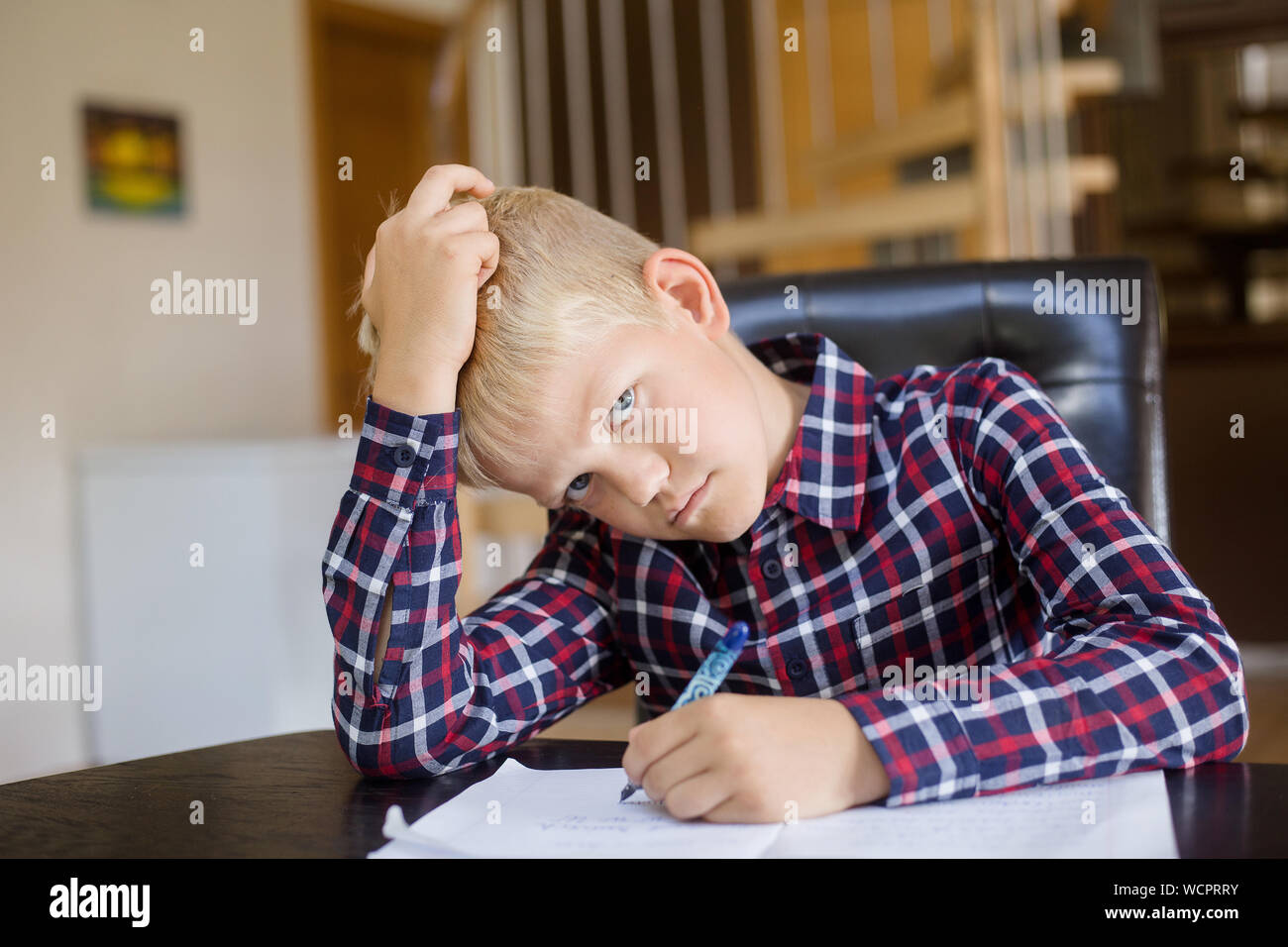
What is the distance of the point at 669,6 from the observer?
4.56m

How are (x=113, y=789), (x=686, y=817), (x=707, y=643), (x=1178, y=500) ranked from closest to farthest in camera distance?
(x=686, y=817) < (x=113, y=789) < (x=707, y=643) < (x=1178, y=500)

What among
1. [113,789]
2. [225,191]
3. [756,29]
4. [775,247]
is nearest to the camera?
[113,789]

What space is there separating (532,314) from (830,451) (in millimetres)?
253

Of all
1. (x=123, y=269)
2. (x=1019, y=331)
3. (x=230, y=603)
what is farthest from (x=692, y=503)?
(x=123, y=269)

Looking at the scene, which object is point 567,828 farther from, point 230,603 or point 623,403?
point 230,603

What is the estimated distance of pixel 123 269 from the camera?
3.49m

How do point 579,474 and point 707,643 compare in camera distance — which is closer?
point 579,474

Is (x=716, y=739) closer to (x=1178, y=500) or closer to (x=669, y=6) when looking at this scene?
(x=1178, y=500)

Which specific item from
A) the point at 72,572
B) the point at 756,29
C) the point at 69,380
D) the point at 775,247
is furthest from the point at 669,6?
the point at 72,572

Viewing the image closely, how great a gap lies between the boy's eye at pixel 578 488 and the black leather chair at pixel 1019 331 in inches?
15.8

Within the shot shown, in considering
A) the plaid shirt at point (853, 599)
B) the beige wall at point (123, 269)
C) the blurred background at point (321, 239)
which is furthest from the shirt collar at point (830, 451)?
the beige wall at point (123, 269)

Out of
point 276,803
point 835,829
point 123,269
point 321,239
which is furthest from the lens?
point 321,239

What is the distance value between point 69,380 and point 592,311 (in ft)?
9.75

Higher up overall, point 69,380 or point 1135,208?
point 1135,208
